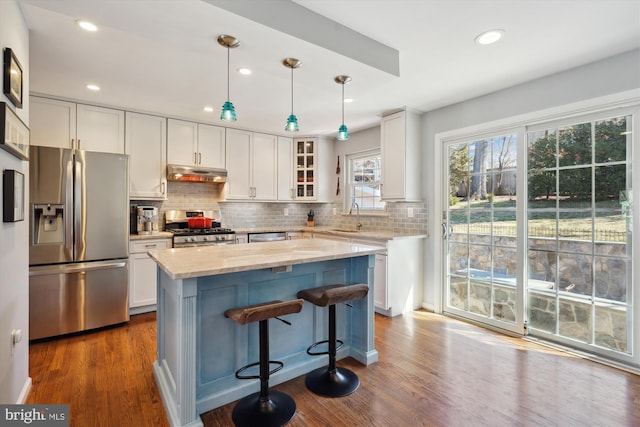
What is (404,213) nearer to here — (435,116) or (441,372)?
(435,116)

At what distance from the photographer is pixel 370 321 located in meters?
2.62

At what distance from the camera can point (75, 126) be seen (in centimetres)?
351

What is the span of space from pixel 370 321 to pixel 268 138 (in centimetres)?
335

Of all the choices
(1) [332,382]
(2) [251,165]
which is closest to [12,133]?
(1) [332,382]

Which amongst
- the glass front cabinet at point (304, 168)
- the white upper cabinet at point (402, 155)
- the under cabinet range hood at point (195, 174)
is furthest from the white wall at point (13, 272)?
the glass front cabinet at point (304, 168)

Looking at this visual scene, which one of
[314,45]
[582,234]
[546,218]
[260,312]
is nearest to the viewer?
[260,312]

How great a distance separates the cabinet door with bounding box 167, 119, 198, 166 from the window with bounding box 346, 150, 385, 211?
233cm

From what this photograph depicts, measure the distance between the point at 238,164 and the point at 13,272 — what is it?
3.09 metres

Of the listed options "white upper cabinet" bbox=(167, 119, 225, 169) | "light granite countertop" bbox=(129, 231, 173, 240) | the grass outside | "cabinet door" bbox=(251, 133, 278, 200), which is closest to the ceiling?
"white upper cabinet" bbox=(167, 119, 225, 169)

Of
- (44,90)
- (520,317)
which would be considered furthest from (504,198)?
(44,90)

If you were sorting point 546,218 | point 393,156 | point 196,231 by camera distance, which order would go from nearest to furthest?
1. point 546,218
2. point 393,156
3. point 196,231

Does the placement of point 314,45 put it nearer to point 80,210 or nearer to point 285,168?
point 80,210

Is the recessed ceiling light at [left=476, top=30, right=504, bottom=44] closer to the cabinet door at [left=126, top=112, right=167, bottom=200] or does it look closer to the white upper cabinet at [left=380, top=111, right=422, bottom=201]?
the white upper cabinet at [left=380, top=111, right=422, bottom=201]

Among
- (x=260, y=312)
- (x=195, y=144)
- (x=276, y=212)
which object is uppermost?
(x=195, y=144)
